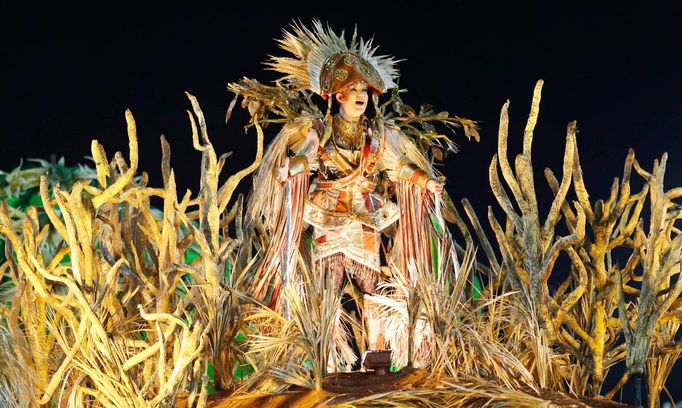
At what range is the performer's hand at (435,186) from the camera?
3.20 metres

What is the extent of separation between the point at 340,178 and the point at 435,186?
34 cm

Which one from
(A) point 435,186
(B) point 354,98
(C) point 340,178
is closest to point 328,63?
(B) point 354,98

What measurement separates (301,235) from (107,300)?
864 mm

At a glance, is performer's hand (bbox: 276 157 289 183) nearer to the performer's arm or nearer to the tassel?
the tassel

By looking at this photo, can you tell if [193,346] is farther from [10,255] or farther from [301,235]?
[301,235]

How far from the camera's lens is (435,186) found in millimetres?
3203

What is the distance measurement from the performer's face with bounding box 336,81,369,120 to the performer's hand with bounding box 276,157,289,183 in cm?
29

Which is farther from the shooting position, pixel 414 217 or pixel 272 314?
pixel 414 217

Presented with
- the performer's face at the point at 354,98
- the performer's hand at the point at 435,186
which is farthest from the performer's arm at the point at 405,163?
the performer's face at the point at 354,98

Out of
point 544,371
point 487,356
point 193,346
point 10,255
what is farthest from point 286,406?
point 10,255

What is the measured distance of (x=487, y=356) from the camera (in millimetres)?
2564

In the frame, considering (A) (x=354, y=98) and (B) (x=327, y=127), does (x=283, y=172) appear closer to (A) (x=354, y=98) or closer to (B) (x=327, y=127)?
(B) (x=327, y=127)

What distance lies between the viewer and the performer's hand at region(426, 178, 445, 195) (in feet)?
10.5

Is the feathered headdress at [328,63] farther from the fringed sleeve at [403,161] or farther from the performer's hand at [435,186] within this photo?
the performer's hand at [435,186]
